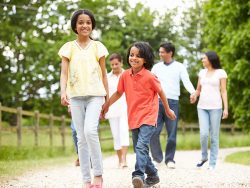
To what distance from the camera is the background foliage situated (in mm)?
17859

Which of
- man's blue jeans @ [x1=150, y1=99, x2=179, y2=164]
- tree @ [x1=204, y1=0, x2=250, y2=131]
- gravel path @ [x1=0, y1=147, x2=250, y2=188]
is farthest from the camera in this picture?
tree @ [x1=204, y1=0, x2=250, y2=131]

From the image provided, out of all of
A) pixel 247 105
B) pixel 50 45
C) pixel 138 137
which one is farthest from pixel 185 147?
pixel 138 137

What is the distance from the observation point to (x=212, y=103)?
10172 millimetres

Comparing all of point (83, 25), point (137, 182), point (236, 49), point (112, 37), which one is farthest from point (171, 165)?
point (112, 37)

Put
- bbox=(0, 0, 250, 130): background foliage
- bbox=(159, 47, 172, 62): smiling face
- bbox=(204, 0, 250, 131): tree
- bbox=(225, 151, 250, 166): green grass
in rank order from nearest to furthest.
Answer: bbox=(159, 47, 172, 62): smiling face < bbox=(225, 151, 250, 166): green grass < bbox=(204, 0, 250, 131): tree < bbox=(0, 0, 250, 130): background foliage

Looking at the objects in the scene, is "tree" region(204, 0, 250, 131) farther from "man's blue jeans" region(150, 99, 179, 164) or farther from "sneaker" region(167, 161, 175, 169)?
"sneaker" region(167, 161, 175, 169)

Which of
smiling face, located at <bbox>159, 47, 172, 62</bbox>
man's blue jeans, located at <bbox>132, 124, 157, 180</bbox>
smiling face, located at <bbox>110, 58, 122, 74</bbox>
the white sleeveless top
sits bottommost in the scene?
man's blue jeans, located at <bbox>132, 124, 157, 180</bbox>

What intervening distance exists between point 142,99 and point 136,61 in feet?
1.40

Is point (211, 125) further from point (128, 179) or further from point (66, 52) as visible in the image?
point (66, 52)

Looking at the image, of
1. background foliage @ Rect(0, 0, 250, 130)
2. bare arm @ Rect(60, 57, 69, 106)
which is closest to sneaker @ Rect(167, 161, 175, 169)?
bare arm @ Rect(60, 57, 69, 106)

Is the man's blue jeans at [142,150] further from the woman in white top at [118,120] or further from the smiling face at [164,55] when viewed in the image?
the smiling face at [164,55]

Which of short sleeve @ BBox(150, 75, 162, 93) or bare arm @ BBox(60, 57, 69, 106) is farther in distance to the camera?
short sleeve @ BBox(150, 75, 162, 93)

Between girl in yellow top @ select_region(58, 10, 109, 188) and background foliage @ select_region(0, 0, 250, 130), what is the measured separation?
10719 millimetres

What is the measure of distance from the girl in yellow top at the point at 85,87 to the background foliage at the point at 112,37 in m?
10.7
